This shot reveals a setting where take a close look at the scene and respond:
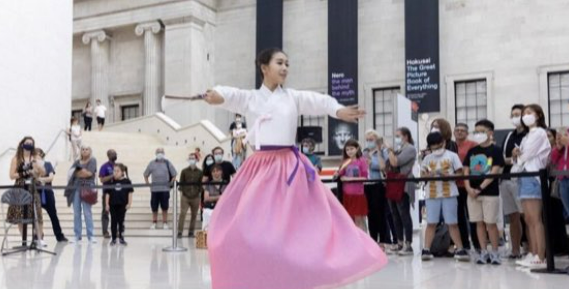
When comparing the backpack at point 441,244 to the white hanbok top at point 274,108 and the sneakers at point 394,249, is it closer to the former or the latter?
the sneakers at point 394,249

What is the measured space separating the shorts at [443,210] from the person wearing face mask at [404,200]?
849 mm

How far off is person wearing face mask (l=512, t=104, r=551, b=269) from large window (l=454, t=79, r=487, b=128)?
58.9ft

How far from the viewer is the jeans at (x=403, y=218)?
949 cm

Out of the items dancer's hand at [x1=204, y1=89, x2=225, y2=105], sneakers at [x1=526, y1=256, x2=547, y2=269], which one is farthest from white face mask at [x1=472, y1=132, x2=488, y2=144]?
dancer's hand at [x1=204, y1=89, x2=225, y2=105]

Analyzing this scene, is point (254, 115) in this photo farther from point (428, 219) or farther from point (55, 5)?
point (55, 5)

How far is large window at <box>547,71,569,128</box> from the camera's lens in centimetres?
2383

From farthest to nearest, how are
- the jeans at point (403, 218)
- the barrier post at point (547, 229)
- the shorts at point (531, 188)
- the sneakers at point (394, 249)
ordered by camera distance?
the sneakers at point (394, 249) → the jeans at point (403, 218) → the shorts at point (531, 188) → the barrier post at point (547, 229)

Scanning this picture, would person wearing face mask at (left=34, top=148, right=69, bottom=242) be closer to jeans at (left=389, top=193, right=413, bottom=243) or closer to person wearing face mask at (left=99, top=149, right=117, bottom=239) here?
person wearing face mask at (left=99, top=149, right=117, bottom=239)

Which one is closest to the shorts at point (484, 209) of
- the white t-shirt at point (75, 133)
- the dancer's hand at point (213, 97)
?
the dancer's hand at point (213, 97)

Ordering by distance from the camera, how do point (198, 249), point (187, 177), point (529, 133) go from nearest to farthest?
point (529, 133), point (198, 249), point (187, 177)

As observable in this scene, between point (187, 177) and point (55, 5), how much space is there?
9546 millimetres

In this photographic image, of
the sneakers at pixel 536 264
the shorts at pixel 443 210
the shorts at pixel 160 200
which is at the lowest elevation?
the sneakers at pixel 536 264

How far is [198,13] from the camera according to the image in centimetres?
2950

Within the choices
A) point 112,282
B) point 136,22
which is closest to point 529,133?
point 112,282
